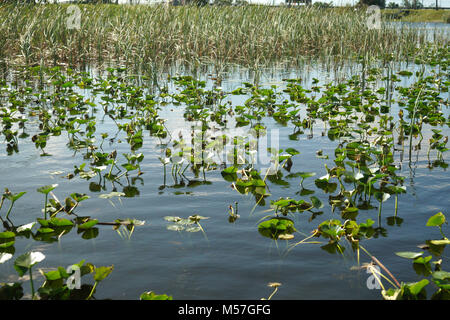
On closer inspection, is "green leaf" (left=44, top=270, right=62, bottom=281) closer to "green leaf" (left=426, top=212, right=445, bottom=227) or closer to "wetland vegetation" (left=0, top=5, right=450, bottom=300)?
"wetland vegetation" (left=0, top=5, right=450, bottom=300)

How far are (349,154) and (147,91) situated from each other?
4217 mm

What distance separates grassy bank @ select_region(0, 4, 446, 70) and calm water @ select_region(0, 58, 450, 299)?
541cm

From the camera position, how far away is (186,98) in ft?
19.7

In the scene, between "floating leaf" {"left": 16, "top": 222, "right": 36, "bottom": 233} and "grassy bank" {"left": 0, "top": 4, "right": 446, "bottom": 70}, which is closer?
"floating leaf" {"left": 16, "top": 222, "right": 36, "bottom": 233}

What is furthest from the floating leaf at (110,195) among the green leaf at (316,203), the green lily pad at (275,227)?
the green leaf at (316,203)

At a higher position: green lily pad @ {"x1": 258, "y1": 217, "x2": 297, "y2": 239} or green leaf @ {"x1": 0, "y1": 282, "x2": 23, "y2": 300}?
green lily pad @ {"x1": 258, "y1": 217, "x2": 297, "y2": 239}

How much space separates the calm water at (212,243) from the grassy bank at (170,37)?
541cm

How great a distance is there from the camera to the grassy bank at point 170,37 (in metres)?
9.33

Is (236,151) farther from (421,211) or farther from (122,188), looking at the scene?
(421,211)

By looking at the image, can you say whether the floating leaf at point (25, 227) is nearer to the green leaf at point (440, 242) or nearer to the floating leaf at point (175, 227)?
the floating leaf at point (175, 227)

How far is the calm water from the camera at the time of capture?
7.09 feet

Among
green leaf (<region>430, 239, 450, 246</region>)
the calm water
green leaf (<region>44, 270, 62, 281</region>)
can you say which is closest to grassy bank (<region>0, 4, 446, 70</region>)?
the calm water

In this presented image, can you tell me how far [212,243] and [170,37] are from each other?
7922 millimetres
